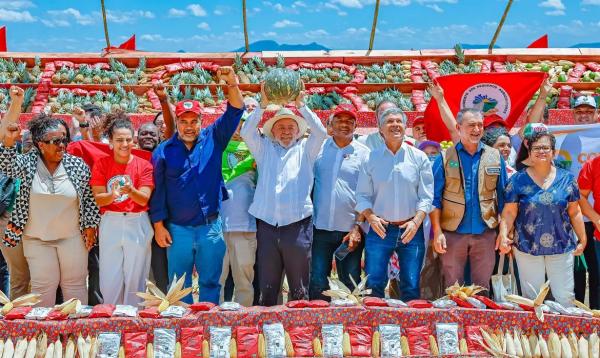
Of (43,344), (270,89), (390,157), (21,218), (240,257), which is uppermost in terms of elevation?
(270,89)

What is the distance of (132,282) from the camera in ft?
13.9

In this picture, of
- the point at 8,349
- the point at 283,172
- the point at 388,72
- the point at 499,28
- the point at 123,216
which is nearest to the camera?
the point at 8,349

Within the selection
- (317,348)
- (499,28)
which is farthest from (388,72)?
(317,348)

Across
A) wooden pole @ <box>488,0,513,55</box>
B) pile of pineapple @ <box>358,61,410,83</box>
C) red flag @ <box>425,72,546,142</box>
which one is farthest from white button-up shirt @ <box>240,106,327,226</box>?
wooden pole @ <box>488,0,513,55</box>

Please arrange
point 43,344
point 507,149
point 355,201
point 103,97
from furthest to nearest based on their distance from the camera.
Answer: point 103,97, point 507,149, point 355,201, point 43,344

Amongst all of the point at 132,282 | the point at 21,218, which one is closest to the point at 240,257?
the point at 132,282

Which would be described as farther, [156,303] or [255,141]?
[255,141]

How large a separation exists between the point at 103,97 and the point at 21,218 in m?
7.58

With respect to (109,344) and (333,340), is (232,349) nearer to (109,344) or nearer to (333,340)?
(333,340)

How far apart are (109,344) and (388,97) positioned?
26.6 ft

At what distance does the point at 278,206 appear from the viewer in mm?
4234

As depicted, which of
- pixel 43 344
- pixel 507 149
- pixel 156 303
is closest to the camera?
pixel 43 344

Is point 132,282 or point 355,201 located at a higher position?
point 355,201

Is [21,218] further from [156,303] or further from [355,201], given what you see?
[355,201]
